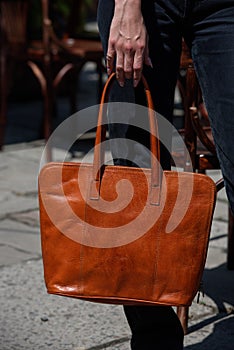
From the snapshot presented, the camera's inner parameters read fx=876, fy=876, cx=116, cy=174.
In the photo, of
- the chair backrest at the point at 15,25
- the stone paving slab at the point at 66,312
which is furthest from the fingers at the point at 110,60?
the chair backrest at the point at 15,25

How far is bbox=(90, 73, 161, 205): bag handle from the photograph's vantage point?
2131 mm

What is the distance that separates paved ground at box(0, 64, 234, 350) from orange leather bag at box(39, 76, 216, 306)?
0.74 metres

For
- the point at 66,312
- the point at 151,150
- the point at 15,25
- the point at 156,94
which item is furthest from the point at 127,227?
the point at 15,25

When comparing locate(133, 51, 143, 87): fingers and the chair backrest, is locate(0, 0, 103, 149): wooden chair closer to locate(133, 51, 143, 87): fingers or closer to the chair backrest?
the chair backrest

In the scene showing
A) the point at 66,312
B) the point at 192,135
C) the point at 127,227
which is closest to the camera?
the point at 127,227

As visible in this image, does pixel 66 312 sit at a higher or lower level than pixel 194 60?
lower

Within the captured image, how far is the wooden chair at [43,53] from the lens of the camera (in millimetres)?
5398

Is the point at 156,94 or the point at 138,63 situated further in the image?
the point at 156,94

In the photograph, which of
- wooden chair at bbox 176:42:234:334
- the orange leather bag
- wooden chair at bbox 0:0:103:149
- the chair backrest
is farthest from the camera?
the chair backrest

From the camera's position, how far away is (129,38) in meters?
2.14

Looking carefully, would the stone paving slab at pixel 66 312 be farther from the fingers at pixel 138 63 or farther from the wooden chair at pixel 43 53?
the wooden chair at pixel 43 53

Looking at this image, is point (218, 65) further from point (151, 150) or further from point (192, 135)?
point (192, 135)

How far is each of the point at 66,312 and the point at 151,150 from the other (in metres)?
1.14

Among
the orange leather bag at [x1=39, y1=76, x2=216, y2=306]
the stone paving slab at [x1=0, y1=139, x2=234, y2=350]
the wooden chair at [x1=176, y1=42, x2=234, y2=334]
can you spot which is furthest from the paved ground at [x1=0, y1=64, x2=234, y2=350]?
the orange leather bag at [x1=39, y1=76, x2=216, y2=306]
